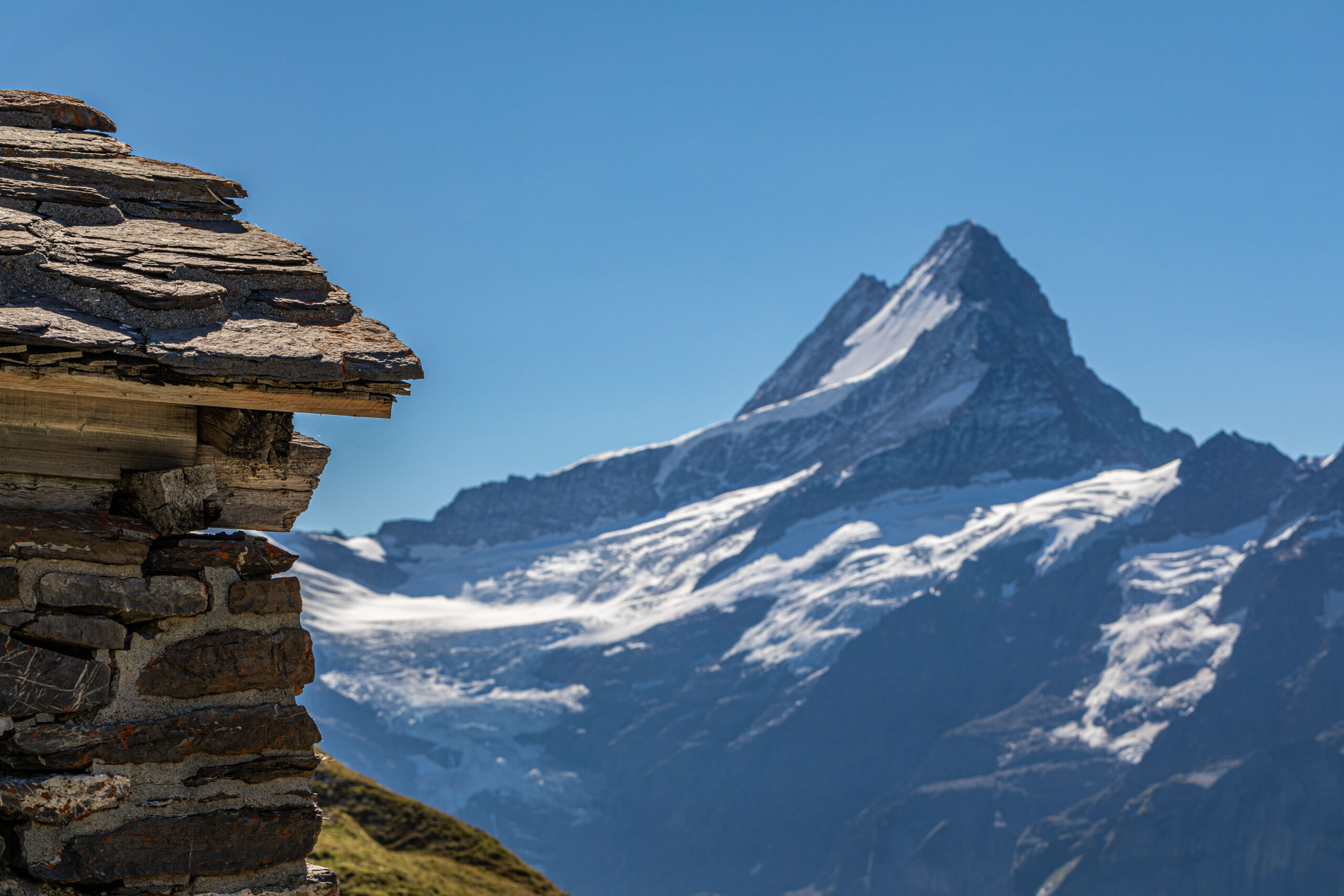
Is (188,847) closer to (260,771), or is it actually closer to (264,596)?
(260,771)

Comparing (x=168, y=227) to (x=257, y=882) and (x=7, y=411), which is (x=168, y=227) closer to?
(x=7, y=411)

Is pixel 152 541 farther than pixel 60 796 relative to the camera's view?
Yes

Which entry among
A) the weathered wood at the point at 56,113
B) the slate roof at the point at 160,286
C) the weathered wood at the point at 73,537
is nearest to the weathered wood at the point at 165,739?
the weathered wood at the point at 73,537

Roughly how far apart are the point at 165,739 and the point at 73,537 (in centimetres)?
93

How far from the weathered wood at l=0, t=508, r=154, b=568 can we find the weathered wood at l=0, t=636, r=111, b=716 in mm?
378

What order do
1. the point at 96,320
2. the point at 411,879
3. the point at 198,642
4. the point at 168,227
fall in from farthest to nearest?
the point at 411,879, the point at 168,227, the point at 198,642, the point at 96,320

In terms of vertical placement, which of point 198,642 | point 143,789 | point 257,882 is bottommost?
point 257,882

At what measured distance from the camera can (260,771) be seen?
5.71m

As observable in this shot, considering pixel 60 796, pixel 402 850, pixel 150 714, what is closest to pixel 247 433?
pixel 150 714

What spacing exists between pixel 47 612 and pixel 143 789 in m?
0.84

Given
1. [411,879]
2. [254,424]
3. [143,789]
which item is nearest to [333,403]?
[254,424]

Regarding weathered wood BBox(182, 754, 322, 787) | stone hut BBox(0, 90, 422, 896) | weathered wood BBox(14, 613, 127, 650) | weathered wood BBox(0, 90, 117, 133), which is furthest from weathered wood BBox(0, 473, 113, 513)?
weathered wood BBox(0, 90, 117, 133)

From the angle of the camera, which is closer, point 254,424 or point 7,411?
point 7,411

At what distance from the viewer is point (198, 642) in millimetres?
5648
